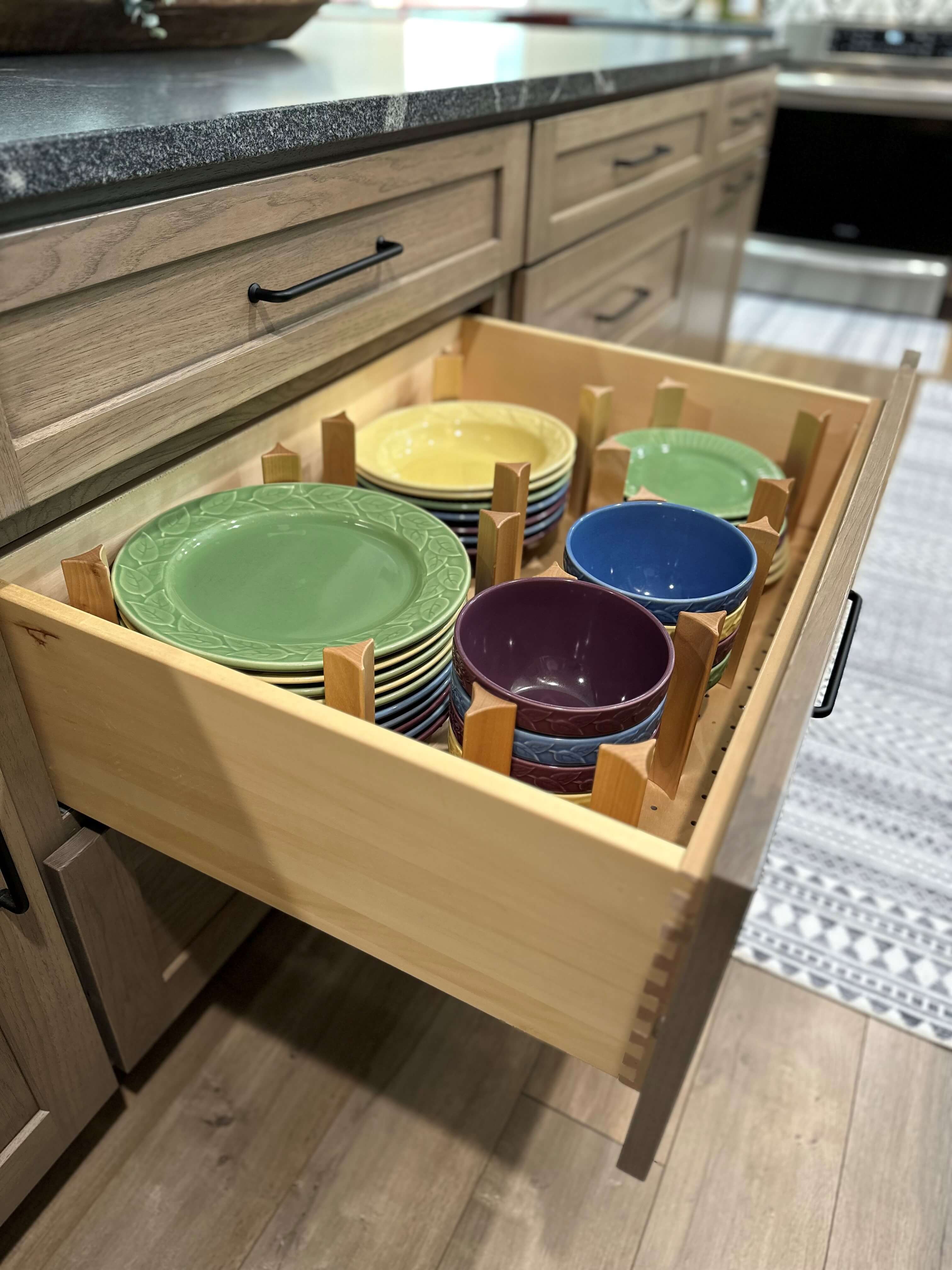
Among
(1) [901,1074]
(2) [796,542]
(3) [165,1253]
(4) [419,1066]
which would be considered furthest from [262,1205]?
(2) [796,542]

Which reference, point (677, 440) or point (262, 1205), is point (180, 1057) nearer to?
point (262, 1205)

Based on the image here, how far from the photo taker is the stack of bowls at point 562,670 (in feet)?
1.89

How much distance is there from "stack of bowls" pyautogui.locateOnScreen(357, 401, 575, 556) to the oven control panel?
118 inches

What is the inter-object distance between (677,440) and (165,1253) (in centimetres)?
93

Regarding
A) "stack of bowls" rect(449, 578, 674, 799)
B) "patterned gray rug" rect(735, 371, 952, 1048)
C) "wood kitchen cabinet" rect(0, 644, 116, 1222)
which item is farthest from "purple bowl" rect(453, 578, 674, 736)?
"patterned gray rug" rect(735, 371, 952, 1048)

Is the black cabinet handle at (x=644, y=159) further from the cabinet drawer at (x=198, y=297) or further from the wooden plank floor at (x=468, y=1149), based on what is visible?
the wooden plank floor at (x=468, y=1149)

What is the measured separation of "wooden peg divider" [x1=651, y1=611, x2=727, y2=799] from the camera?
24.0 inches

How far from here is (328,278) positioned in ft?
2.45

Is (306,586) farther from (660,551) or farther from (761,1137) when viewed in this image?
(761,1137)

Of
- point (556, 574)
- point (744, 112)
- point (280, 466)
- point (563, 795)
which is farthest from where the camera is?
point (744, 112)

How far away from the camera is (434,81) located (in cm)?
87

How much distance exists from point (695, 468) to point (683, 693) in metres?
0.39

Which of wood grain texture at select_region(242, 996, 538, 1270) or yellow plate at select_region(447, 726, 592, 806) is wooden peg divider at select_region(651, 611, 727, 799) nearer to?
yellow plate at select_region(447, 726, 592, 806)

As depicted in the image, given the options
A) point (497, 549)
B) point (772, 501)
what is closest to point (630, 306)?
point (772, 501)
